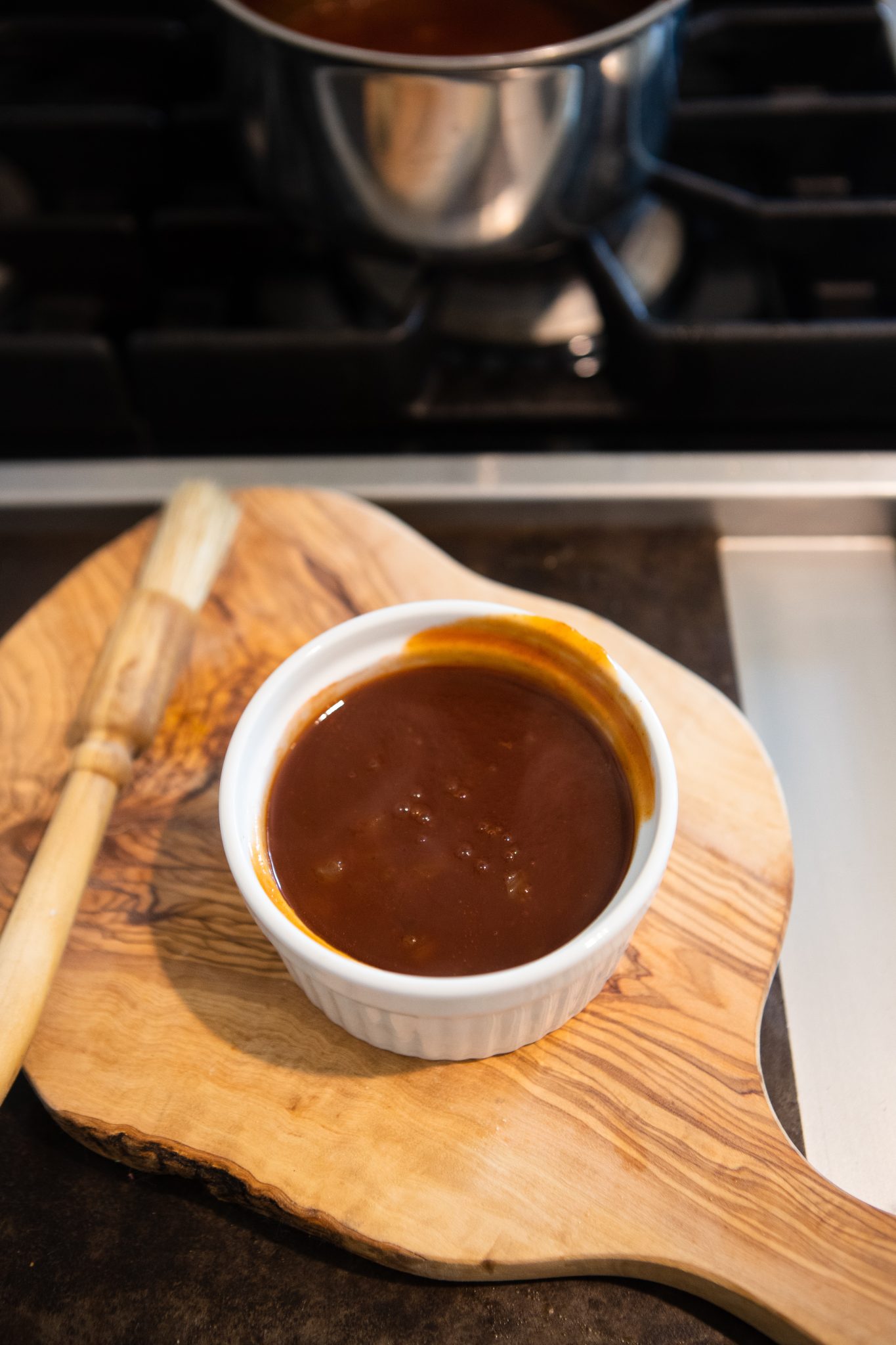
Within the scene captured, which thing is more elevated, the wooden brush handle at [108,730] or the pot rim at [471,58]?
the pot rim at [471,58]

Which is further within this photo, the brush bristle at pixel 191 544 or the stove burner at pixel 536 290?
the stove burner at pixel 536 290

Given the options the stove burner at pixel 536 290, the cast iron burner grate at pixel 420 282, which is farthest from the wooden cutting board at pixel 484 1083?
the stove burner at pixel 536 290

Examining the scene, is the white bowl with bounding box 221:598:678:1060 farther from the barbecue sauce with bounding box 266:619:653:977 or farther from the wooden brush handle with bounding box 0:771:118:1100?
the wooden brush handle with bounding box 0:771:118:1100

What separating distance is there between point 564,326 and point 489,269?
113mm

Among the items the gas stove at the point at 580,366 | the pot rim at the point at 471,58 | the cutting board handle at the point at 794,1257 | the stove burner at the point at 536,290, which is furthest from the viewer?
the stove burner at the point at 536,290

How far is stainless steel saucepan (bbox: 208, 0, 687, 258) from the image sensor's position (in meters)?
0.95

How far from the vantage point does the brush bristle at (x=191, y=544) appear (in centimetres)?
96

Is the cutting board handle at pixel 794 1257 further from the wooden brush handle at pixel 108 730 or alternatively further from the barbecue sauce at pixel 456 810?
the wooden brush handle at pixel 108 730

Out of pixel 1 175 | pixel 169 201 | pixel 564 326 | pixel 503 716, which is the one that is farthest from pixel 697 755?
pixel 1 175

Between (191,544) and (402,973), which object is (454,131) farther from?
(402,973)

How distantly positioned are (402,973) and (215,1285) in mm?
237

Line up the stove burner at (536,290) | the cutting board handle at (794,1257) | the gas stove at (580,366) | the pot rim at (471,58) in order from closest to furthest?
the cutting board handle at (794,1257)
the pot rim at (471,58)
the gas stove at (580,366)
the stove burner at (536,290)

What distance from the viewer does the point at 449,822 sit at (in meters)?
0.75

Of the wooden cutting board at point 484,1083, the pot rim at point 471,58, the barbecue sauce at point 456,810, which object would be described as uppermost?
the pot rim at point 471,58
